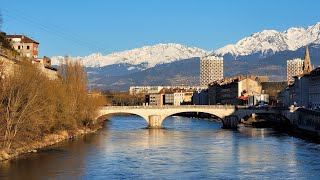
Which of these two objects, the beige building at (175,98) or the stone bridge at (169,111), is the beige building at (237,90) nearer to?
the stone bridge at (169,111)

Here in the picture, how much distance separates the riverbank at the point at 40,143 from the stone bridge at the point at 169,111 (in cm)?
1371

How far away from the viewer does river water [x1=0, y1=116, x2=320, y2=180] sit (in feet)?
108

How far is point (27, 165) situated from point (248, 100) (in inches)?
2990

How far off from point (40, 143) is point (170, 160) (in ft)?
35.0

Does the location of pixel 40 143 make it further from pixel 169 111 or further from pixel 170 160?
pixel 169 111

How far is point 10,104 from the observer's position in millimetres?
38969

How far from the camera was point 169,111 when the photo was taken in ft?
248

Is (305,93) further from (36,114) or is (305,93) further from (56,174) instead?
(56,174)

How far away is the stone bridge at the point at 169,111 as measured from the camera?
74.1 metres

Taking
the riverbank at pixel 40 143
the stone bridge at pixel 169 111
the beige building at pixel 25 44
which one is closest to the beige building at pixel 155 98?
the beige building at pixel 25 44

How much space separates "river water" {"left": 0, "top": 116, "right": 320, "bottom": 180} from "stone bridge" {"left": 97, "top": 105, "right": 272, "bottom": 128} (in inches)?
742

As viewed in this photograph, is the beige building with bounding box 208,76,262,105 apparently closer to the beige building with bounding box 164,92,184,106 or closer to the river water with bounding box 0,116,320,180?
the beige building with bounding box 164,92,184,106

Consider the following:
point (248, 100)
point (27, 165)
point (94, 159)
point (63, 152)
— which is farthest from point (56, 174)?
point (248, 100)

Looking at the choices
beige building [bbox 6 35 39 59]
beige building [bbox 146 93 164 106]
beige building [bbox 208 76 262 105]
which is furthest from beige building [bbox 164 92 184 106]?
beige building [bbox 6 35 39 59]
